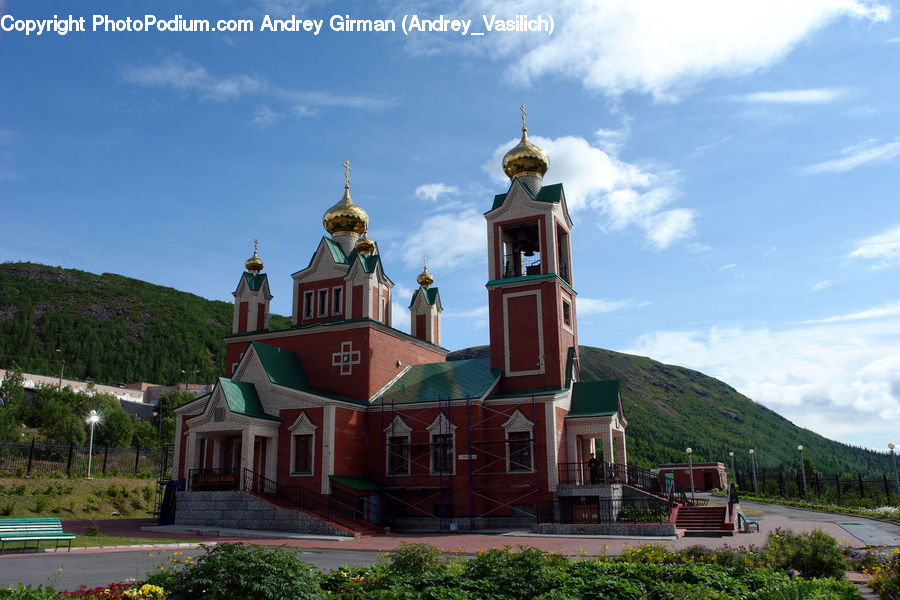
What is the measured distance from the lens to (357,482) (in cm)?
2509

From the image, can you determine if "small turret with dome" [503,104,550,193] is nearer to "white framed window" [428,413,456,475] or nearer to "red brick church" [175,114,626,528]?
"red brick church" [175,114,626,528]

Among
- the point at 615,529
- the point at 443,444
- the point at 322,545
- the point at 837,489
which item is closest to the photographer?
the point at 322,545

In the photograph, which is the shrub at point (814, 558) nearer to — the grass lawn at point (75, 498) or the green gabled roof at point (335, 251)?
the green gabled roof at point (335, 251)

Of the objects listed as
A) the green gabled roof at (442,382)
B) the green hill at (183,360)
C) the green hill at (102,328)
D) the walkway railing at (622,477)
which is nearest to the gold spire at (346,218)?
the green gabled roof at (442,382)

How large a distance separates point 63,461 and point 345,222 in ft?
71.6

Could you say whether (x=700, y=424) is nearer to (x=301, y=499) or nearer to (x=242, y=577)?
(x=301, y=499)

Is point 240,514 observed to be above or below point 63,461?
below

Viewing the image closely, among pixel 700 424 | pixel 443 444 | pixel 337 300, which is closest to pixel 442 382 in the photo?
pixel 443 444

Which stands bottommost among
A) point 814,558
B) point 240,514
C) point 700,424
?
point 240,514

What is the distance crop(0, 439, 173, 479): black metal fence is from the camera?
107 feet

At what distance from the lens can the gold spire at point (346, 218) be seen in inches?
1303

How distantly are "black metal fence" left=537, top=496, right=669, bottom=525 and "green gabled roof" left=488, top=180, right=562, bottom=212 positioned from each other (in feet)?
40.6

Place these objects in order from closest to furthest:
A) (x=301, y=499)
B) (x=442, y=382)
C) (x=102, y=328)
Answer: (x=301, y=499) < (x=442, y=382) < (x=102, y=328)

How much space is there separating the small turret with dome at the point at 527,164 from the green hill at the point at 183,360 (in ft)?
181
